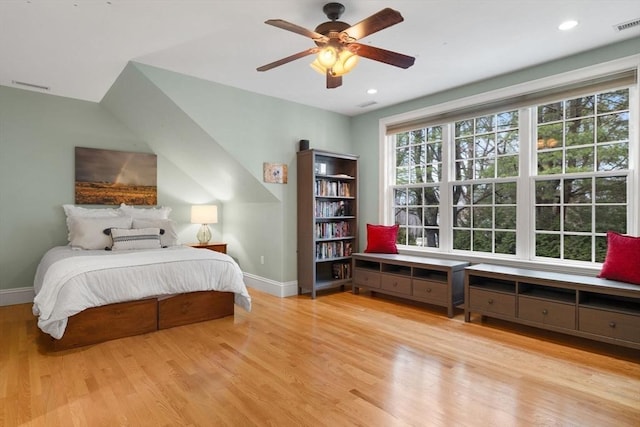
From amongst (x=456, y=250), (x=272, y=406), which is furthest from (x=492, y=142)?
(x=272, y=406)

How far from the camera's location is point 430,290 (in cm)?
395

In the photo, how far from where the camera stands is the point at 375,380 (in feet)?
7.77

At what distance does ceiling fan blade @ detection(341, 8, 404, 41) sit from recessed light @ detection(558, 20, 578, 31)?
1.62m

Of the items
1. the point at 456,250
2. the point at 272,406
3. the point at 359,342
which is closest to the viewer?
the point at 272,406

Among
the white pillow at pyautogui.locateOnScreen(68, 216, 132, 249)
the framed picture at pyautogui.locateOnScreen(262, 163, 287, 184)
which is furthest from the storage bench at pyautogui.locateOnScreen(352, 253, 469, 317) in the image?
the white pillow at pyautogui.locateOnScreen(68, 216, 132, 249)

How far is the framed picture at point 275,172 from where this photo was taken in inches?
176

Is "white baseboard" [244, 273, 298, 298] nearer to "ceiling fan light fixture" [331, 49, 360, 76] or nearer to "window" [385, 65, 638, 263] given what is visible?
"window" [385, 65, 638, 263]

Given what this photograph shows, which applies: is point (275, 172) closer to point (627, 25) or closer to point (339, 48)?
point (339, 48)

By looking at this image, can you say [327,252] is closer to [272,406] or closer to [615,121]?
[272,406]

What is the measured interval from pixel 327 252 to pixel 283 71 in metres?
2.34

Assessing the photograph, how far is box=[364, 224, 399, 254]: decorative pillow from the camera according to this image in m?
4.69

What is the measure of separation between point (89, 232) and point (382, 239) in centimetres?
345

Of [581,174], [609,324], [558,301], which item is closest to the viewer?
[609,324]

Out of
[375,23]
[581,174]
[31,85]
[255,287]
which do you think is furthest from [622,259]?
[31,85]
